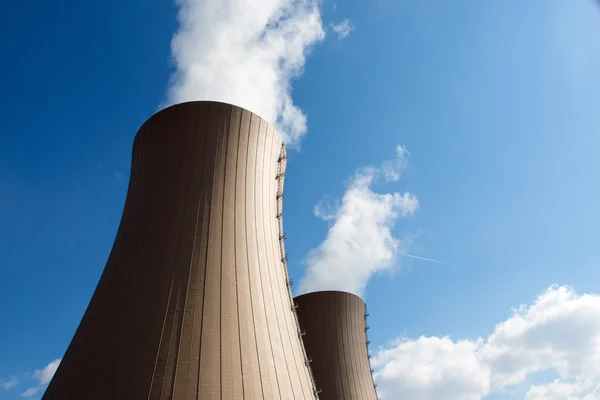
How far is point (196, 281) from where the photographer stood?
7.12 meters

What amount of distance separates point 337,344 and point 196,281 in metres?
10.0

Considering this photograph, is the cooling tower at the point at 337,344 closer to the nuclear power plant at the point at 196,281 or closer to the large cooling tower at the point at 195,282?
the nuclear power plant at the point at 196,281

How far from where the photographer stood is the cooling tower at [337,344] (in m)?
15.5

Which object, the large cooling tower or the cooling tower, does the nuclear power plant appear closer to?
the large cooling tower

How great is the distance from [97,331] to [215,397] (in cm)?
219

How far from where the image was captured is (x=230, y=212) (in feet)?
26.3

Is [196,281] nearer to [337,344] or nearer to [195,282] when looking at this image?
[195,282]

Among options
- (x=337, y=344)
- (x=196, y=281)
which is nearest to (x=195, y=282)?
(x=196, y=281)

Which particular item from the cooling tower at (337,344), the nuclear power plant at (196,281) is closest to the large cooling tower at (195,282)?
the nuclear power plant at (196,281)

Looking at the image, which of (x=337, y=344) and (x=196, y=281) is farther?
(x=337, y=344)

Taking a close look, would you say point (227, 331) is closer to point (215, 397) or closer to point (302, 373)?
point (215, 397)

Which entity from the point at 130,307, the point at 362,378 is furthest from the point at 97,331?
the point at 362,378

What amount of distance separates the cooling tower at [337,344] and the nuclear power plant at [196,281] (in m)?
7.39

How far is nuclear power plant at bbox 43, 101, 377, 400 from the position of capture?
250 inches
